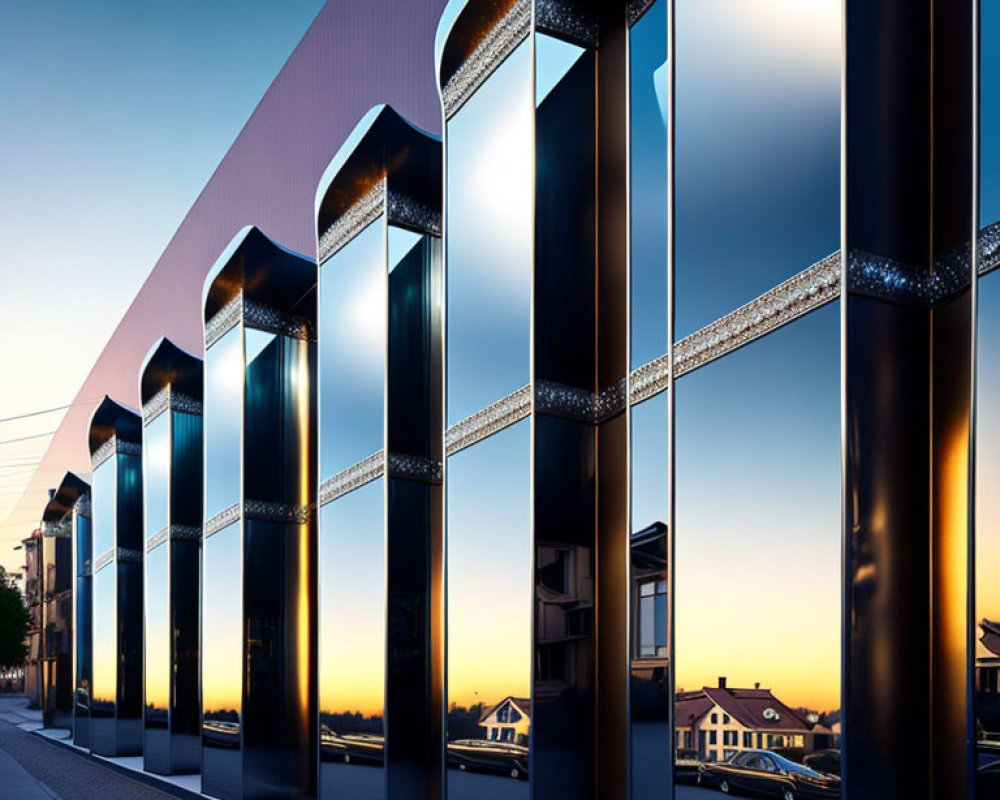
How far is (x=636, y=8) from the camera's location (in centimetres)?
696

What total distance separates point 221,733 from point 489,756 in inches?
275

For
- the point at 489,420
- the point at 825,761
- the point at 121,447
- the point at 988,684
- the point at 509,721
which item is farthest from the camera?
the point at 121,447

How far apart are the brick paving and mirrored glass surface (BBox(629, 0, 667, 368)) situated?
1090 centimetres

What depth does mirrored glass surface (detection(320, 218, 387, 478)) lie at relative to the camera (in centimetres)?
1017

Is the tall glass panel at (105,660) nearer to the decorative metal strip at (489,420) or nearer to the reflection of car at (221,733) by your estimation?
the reflection of car at (221,733)

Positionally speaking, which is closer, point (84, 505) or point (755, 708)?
point (755, 708)

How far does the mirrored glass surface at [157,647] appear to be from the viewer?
17.2 m

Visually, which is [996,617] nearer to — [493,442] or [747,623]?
[747,623]

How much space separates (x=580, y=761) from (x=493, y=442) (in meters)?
2.15

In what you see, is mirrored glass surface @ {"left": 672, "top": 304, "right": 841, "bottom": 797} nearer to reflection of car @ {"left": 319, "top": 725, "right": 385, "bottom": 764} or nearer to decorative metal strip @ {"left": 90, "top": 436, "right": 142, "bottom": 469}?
reflection of car @ {"left": 319, "top": 725, "right": 385, "bottom": 764}

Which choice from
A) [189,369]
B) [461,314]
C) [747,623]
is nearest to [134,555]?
[189,369]

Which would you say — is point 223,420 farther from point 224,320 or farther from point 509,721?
point 509,721

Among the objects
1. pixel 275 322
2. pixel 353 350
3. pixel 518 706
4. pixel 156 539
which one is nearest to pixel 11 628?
pixel 156 539

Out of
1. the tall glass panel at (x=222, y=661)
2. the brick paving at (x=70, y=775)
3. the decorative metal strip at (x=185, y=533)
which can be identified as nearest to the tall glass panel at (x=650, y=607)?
the tall glass panel at (x=222, y=661)
